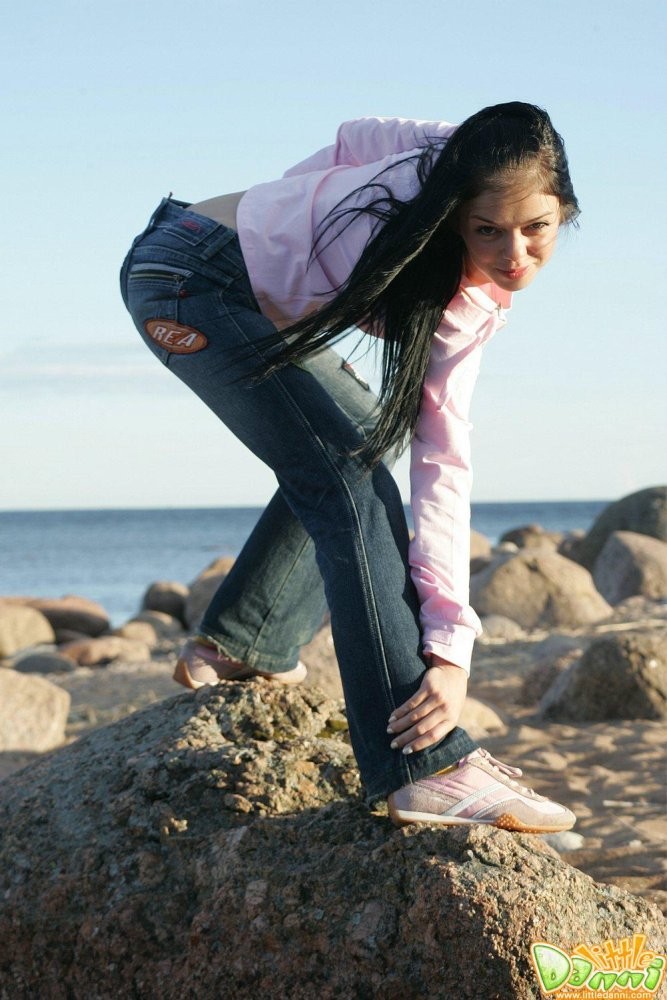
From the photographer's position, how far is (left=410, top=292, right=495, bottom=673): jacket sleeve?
8.84 ft

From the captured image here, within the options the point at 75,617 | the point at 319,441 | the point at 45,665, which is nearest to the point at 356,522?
the point at 319,441

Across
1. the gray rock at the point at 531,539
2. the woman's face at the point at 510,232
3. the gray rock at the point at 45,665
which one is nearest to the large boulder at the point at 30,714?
the gray rock at the point at 45,665

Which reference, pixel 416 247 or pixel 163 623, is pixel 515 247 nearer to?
pixel 416 247

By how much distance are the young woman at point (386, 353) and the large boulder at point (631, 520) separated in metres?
13.8

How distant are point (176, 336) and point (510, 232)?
2.87ft

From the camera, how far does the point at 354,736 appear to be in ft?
8.78

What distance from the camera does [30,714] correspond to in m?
6.56

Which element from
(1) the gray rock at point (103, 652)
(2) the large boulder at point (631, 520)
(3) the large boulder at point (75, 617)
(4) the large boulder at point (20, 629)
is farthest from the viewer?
(2) the large boulder at point (631, 520)

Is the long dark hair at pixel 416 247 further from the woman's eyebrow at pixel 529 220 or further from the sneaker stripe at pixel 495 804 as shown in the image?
the sneaker stripe at pixel 495 804

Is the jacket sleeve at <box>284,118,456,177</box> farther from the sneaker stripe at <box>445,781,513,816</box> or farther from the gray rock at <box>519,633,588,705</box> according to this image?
the gray rock at <box>519,633,588,705</box>

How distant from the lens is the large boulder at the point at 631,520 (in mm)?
16406

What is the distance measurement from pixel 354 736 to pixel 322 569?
16.0 inches

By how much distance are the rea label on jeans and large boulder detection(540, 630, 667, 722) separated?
382cm

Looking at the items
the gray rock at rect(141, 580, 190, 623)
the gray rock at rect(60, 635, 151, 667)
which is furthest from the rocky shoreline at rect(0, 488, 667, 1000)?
the gray rock at rect(141, 580, 190, 623)
